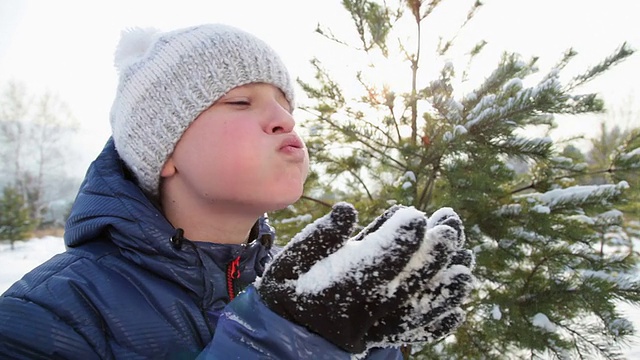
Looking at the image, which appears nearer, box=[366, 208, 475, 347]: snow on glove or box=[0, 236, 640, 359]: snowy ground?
box=[366, 208, 475, 347]: snow on glove

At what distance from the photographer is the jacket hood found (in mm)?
1000

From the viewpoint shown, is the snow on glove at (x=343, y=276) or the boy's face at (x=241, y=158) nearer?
the snow on glove at (x=343, y=276)

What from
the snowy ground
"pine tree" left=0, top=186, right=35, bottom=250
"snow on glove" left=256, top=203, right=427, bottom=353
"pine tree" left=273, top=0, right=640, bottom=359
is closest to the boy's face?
"snow on glove" left=256, top=203, right=427, bottom=353

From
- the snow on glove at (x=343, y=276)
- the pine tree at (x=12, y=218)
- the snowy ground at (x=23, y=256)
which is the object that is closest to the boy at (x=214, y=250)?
the snow on glove at (x=343, y=276)

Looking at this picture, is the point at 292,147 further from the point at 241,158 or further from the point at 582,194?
the point at 582,194

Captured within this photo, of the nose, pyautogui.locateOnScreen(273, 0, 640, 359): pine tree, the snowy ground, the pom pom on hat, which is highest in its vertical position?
the pom pom on hat

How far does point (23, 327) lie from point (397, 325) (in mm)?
787

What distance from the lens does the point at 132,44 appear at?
131 cm

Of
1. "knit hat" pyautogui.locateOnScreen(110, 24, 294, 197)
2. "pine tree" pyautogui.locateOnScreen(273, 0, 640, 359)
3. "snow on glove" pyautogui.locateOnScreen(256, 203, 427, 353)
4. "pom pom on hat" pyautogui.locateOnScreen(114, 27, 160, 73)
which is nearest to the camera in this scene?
"snow on glove" pyautogui.locateOnScreen(256, 203, 427, 353)

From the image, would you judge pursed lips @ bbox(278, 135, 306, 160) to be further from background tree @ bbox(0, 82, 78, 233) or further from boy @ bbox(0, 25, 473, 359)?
background tree @ bbox(0, 82, 78, 233)

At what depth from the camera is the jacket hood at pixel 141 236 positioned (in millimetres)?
1000

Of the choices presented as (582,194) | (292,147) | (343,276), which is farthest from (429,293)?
(582,194)

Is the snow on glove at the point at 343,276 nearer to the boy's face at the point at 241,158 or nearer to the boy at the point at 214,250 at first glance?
the boy at the point at 214,250

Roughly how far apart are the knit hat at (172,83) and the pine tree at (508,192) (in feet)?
4.12
